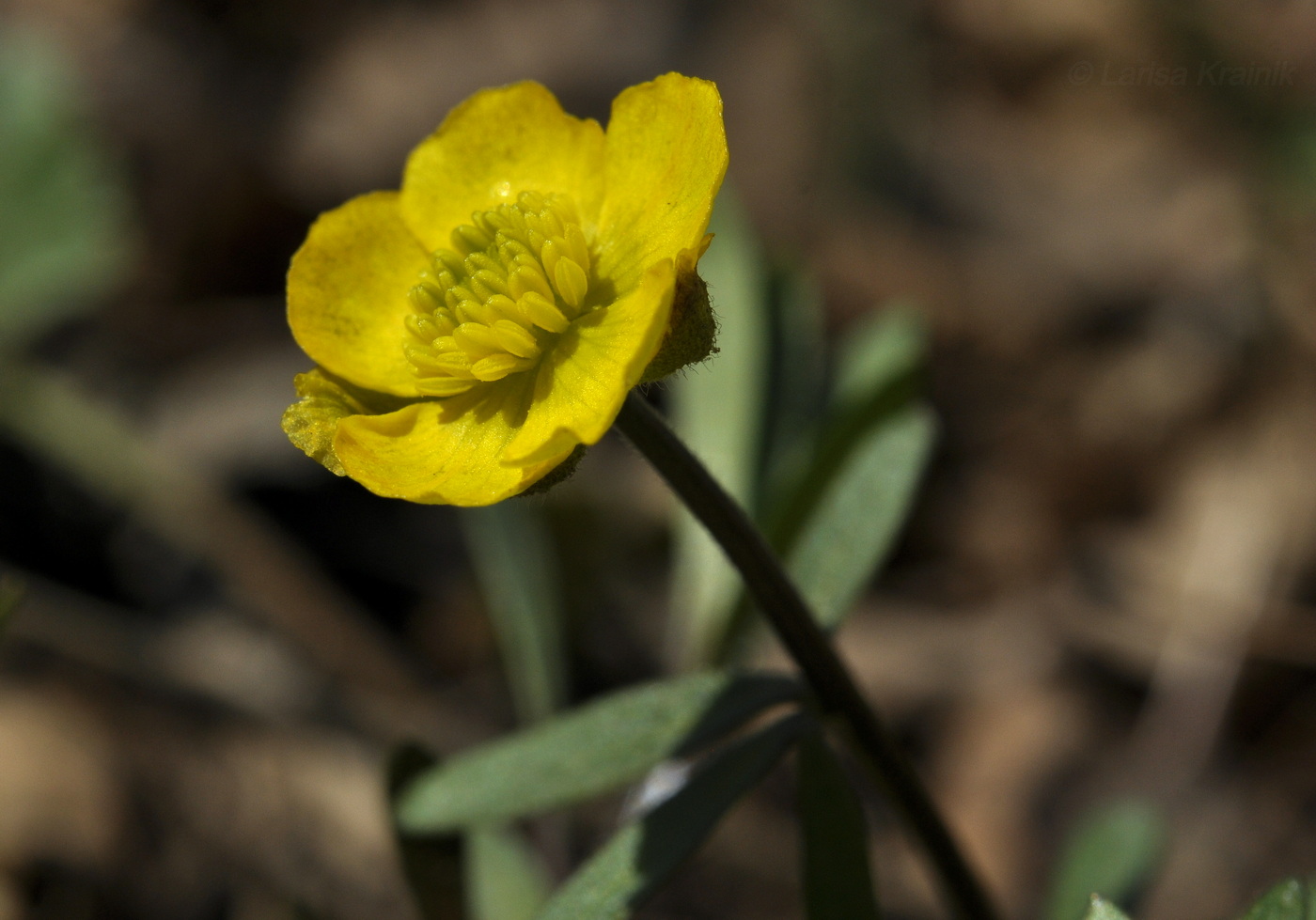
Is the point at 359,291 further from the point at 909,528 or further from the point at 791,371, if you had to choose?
the point at 909,528

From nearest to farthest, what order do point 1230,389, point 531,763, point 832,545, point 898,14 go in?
point 531,763 → point 832,545 → point 1230,389 → point 898,14

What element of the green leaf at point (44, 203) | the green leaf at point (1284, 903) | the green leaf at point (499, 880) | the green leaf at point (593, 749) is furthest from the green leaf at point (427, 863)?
the green leaf at point (44, 203)

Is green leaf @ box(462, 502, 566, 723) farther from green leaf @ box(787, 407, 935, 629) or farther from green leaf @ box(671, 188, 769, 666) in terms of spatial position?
green leaf @ box(787, 407, 935, 629)

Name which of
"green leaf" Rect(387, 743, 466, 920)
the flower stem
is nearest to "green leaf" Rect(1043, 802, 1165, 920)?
the flower stem

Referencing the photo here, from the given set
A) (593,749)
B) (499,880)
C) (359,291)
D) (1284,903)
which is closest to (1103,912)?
(1284,903)

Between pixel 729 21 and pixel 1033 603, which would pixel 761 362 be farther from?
pixel 729 21

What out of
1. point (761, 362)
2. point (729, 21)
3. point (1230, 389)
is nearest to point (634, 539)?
point (761, 362)
